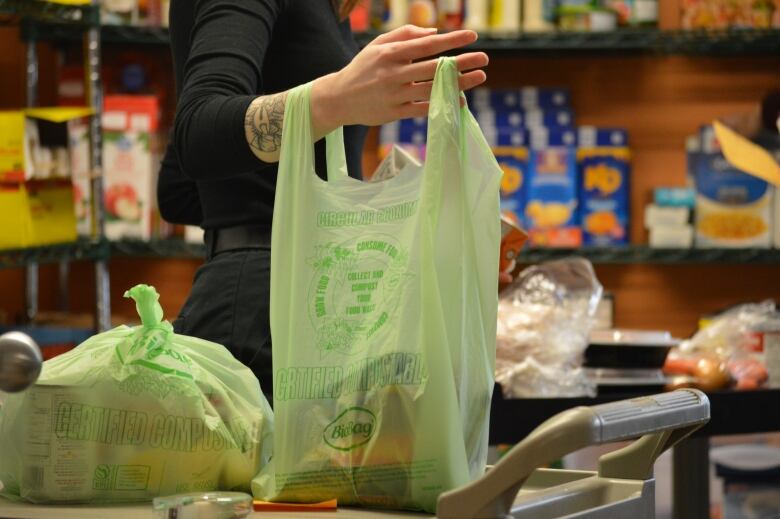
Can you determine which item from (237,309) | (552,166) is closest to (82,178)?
(552,166)

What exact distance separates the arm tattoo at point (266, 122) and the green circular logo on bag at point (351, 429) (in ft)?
0.84

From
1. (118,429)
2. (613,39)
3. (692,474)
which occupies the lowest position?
(692,474)

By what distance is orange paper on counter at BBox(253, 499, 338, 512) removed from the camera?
1.03 metres

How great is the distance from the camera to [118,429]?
1.07 m

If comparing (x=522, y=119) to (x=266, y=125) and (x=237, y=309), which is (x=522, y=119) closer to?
(x=237, y=309)

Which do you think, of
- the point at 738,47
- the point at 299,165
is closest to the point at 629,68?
the point at 738,47

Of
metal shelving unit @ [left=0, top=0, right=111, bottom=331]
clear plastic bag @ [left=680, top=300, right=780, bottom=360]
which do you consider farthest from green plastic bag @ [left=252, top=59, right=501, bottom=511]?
metal shelving unit @ [left=0, top=0, right=111, bottom=331]

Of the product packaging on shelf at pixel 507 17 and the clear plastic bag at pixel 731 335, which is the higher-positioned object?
the product packaging on shelf at pixel 507 17

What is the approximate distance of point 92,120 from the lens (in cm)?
366

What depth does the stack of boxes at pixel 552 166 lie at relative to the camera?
3.74 meters

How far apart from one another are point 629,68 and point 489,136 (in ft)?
1.77

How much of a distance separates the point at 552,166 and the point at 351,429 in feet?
9.19

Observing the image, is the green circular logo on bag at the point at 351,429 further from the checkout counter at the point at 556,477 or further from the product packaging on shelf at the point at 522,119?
the product packaging on shelf at the point at 522,119

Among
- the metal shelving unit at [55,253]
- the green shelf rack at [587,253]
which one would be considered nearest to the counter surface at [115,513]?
the metal shelving unit at [55,253]
